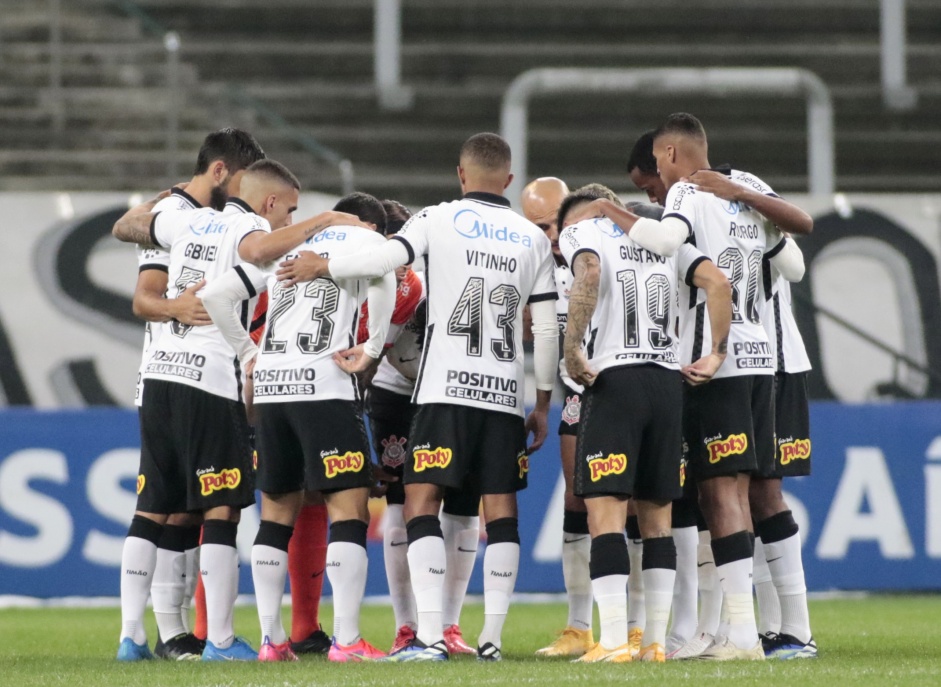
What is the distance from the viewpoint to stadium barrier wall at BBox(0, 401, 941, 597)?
1081 centimetres

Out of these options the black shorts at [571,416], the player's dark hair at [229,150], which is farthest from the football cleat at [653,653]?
the player's dark hair at [229,150]

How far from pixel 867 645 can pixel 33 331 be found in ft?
30.5

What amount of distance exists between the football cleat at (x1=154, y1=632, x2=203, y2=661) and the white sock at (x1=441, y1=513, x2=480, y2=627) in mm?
1212

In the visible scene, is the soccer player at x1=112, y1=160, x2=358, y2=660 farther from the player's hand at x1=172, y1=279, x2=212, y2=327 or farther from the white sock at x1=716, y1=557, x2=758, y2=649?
the white sock at x1=716, y1=557, x2=758, y2=649

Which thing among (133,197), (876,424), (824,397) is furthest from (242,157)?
(824,397)

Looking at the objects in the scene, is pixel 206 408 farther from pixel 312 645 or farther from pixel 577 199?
pixel 577 199

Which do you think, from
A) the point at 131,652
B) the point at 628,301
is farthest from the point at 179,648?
the point at 628,301

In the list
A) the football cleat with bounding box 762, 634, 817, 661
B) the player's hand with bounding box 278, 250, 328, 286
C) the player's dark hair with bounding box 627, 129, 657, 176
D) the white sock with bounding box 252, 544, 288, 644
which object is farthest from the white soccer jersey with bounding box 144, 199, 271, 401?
the football cleat with bounding box 762, 634, 817, 661

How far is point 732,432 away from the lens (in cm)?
652

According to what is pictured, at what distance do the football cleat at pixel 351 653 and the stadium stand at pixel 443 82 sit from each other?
9.58 meters

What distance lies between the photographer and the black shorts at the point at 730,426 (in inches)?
256

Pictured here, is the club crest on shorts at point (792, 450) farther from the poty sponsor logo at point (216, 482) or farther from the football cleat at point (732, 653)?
the poty sponsor logo at point (216, 482)

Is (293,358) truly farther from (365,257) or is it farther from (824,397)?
(824,397)

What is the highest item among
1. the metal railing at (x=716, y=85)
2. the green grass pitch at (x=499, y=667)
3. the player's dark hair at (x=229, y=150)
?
the metal railing at (x=716, y=85)
